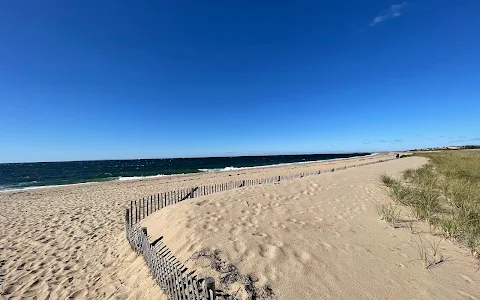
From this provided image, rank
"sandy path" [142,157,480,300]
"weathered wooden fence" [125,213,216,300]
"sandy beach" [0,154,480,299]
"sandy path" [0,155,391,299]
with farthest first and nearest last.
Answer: "sandy path" [0,155,391,299]
"sandy beach" [0,154,480,299]
"sandy path" [142,157,480,300]
"weathered wooden fence" [125,213,216,300]

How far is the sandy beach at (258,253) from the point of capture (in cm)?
445

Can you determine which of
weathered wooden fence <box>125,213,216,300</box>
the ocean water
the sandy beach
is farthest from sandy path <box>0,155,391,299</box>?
the ocean water

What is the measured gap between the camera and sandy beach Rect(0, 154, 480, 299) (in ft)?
14.6

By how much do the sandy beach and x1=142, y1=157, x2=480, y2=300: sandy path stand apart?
0.02m

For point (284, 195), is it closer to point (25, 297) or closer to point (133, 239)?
point (133, 239)

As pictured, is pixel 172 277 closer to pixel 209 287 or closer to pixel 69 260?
pixel 209 287

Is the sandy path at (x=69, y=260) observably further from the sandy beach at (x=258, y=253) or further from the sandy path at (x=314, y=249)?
the sandy path at (x=314, y=249)

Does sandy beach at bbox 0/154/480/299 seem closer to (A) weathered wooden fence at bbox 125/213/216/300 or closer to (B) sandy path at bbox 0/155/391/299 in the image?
(B) sandy path at bbox 0/155/391/299

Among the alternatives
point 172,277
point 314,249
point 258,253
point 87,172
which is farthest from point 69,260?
point 87,172

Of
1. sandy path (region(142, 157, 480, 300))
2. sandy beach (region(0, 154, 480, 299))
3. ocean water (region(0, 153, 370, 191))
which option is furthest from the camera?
ocean water (region(0, 153, 370, 191))

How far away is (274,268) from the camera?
4809mm

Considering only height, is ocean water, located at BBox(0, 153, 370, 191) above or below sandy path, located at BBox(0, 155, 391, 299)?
above

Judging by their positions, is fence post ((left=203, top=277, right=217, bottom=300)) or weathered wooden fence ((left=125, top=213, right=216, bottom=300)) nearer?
fence post ((left=203, top=277, right=217, bottom=300))

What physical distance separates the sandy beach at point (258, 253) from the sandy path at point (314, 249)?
0.02 meters
